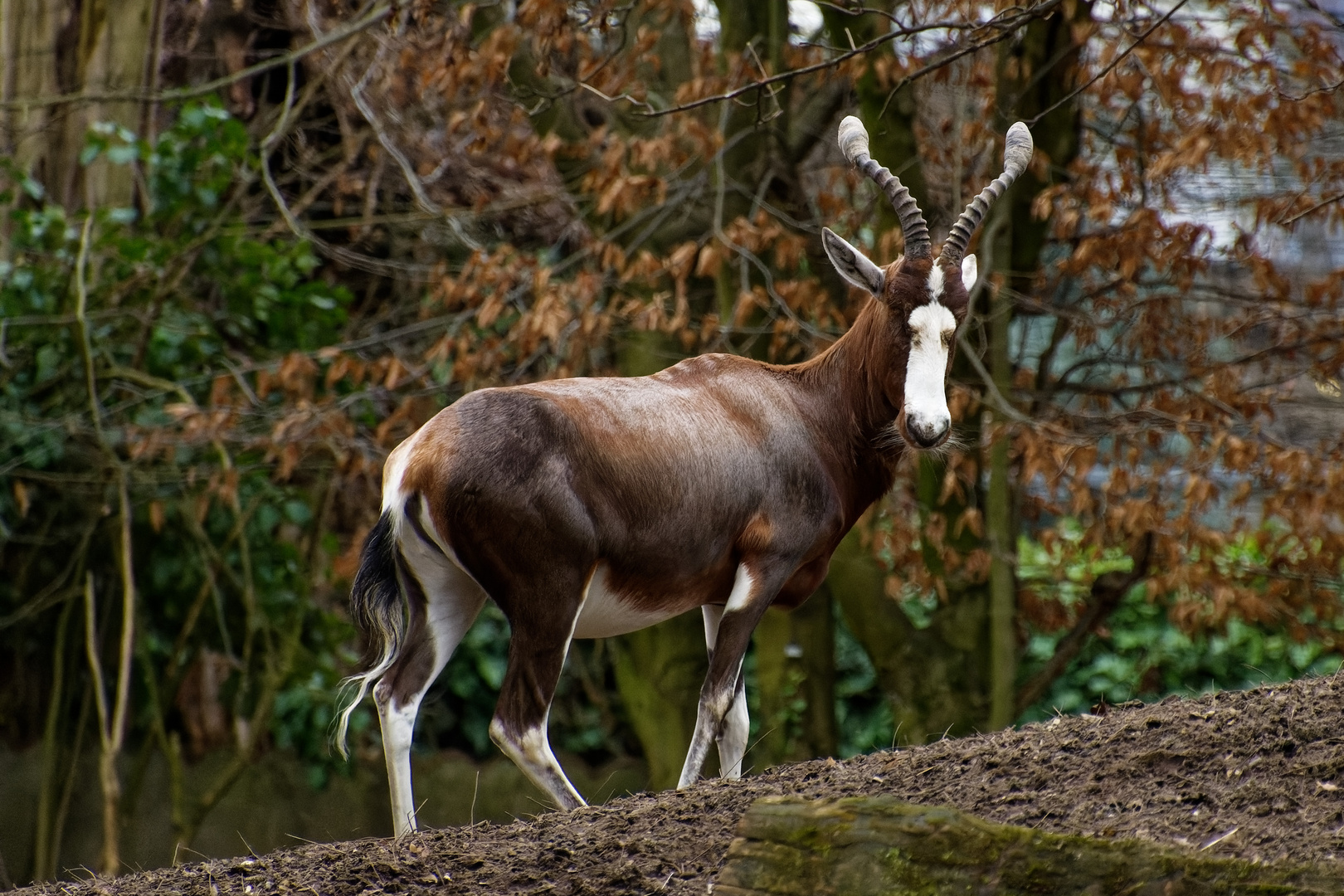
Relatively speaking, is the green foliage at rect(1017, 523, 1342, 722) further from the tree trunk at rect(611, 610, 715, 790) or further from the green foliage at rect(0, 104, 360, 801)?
the green foliage at rect(0, 104, 360, 801)

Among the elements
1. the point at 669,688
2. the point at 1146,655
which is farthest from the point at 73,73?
the point at 1146,655

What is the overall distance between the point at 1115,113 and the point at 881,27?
222 cm

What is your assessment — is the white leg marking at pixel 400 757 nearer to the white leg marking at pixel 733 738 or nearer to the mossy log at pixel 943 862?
the white leg marking at pixel 733 738

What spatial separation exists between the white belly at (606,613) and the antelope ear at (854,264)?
137 cm

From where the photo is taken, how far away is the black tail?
15.6ft

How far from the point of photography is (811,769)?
462cm

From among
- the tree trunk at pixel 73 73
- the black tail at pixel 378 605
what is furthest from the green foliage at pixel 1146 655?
the tree trunk at pixel 73 73

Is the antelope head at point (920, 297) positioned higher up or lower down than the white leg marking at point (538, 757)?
higher up

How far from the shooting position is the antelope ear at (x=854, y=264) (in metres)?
5.16

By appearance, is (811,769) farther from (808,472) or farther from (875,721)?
(875,721)

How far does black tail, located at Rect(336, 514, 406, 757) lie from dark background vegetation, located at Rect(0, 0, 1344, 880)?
9.06 feet

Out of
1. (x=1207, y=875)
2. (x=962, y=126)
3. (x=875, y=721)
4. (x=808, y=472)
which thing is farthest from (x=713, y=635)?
(x=875, y=721)

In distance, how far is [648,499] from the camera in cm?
485

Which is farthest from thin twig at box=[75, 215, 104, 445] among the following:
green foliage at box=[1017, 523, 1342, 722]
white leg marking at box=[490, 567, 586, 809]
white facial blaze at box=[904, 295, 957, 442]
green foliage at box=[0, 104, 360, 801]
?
green foliage at box=[1017, 523, 1342, 722]
